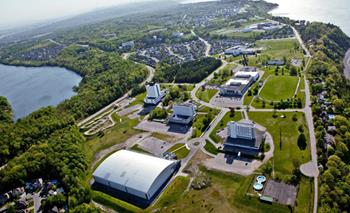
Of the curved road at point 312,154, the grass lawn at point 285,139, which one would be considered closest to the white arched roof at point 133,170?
the grass lawn at point 285,139

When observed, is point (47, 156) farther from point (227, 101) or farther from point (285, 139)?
point (285, 139)

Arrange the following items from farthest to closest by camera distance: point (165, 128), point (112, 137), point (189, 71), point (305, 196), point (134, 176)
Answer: point (189, 71) → point (165, 128) → point (112, 137) → point (134, 176) → point (305, 196)

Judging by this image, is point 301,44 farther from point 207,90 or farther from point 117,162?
point 117,162

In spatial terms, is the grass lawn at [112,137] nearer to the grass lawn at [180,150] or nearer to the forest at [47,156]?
the forest at [47,156]

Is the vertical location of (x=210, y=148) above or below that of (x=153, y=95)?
below

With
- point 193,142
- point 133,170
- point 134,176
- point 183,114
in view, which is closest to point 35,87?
point 183,114

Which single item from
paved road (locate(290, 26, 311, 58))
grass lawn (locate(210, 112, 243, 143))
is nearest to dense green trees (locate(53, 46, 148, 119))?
grass lawn (locate(210, 112, 243, 143))
